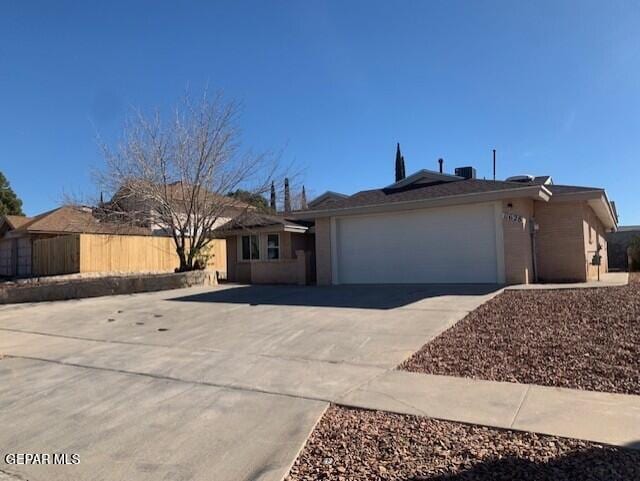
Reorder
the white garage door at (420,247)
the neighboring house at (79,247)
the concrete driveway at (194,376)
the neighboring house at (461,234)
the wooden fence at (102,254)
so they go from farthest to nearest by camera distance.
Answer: the neighboring house at (79,247)
the wooden fence at (102,254)
the white garage door at (420,247)
the neighboring house at (461,234)
the concrete driveway at (194,376)

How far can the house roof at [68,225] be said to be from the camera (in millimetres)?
25525

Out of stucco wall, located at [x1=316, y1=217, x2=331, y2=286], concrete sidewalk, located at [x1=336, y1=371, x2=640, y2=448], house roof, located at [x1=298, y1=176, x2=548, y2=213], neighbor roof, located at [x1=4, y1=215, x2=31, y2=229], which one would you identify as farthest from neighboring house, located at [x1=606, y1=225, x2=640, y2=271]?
neighbor roof, located at [x1=4, y1=215, x2=31, y2=229]

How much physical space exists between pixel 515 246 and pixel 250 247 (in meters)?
12.3

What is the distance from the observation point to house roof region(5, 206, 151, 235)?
25.5 metres

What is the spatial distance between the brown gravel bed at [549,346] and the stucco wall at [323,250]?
29.2 ft

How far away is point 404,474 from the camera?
3471 millimetres

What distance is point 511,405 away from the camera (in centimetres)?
473

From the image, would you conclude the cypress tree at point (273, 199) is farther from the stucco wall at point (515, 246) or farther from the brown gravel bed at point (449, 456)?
the brown gravel bed at point (449, 456)

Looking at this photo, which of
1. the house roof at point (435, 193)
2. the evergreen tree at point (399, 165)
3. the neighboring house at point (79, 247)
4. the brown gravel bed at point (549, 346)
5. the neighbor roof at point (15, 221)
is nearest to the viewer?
the brown gravel bed at point (549, 346)

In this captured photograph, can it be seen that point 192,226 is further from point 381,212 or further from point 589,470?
point 589,470

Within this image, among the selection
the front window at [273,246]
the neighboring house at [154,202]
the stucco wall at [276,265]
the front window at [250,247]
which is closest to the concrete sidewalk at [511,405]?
the stucco wall at [276,265]

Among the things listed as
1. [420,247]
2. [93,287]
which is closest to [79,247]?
[93,287]

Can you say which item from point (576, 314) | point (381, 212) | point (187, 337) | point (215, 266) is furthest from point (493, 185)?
point (215, 266)

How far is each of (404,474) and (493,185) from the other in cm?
1334
